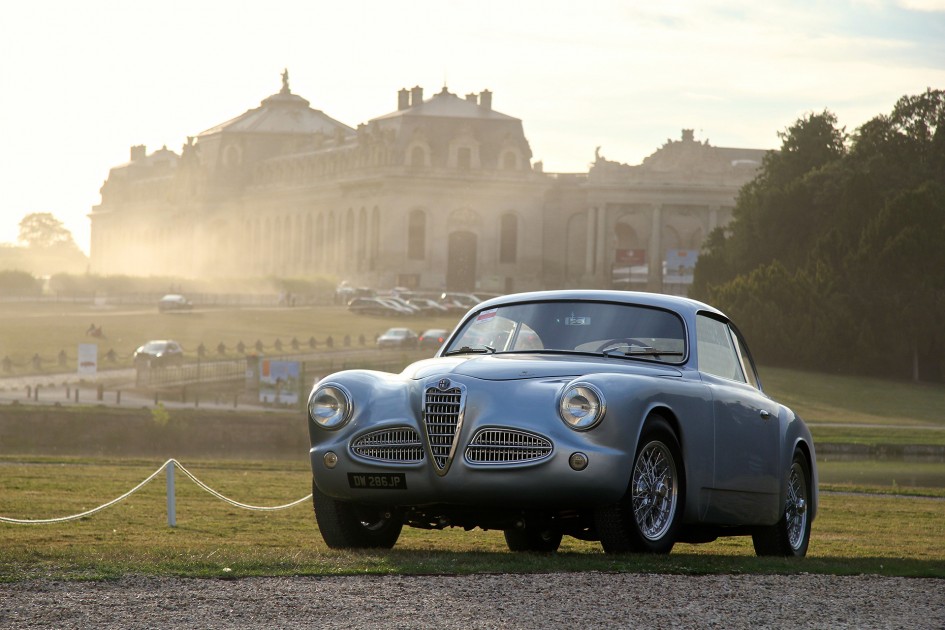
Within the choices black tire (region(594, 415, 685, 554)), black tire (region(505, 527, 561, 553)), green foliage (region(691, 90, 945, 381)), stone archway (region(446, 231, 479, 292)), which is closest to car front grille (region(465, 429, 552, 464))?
black tire (region(594, 415, 685, 554))

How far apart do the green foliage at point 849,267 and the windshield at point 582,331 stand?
5804 cm

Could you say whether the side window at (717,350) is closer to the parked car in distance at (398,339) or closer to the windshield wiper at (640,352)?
the windshield wiper at (640,352)

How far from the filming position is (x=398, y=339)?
70250 millimetres

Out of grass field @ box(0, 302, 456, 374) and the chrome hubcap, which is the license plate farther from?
grass field @ box(0, 302, 456, 374)

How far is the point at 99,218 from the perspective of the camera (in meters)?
182

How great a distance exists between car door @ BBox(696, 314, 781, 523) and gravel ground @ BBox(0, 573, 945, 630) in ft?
6.38

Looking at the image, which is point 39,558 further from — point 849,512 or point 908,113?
point 908,113

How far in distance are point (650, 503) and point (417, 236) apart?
115747mm

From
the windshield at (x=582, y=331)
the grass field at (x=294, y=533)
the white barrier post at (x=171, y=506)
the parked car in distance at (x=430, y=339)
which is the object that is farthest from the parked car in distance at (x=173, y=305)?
the windshield at (x=582, y=331)

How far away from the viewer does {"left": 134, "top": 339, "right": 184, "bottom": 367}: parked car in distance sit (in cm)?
6259

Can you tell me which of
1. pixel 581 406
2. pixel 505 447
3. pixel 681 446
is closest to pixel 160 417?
pixel 681 446

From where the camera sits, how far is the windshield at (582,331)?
31.0 feet

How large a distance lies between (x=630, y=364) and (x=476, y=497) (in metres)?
1.41

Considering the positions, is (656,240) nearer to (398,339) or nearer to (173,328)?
(173,328)
